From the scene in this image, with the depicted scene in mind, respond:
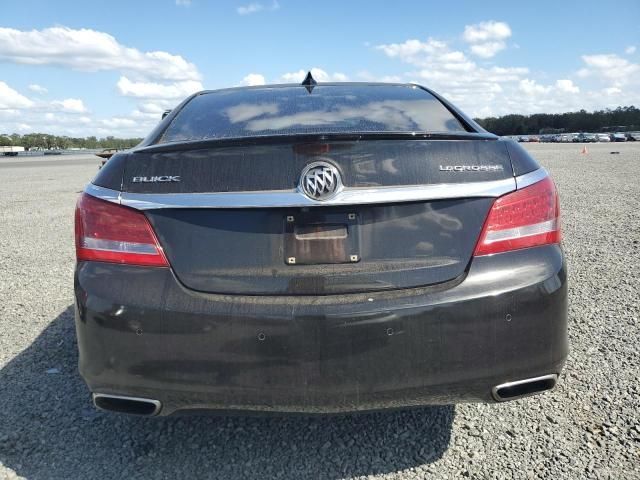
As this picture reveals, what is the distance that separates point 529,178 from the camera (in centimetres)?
209

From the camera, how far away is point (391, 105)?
2.84 meters

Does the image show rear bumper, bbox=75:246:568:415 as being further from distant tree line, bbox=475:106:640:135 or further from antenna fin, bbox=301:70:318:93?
distant tree line, bbox=475:106:640:135

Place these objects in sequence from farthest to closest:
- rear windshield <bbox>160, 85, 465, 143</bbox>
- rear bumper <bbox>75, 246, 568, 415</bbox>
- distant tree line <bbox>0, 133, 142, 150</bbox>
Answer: distant tree line <bbox>0, 133, 142, 150</bbox>
rear windshield <bbox>160, 85, 465, 143</bbox>
rear bumper <bbox>75, 246, 568, 415</bbox>

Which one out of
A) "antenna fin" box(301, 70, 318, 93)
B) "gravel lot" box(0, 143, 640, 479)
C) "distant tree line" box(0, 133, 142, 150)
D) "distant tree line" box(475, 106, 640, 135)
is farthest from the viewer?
"distant tree line" box(475, 106, 640, 135)

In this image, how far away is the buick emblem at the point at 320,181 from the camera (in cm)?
192

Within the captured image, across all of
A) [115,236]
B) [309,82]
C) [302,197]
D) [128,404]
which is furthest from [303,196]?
[309,82]

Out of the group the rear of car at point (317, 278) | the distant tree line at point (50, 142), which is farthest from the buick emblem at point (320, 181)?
the distant tree line at point (50, 142)

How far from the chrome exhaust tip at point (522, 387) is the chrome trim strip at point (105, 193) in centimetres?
160

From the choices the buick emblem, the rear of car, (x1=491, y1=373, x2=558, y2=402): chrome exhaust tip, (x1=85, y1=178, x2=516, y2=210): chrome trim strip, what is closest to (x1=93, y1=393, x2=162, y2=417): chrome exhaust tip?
the rear of car

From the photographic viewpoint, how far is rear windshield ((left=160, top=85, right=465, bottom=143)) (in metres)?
2.46

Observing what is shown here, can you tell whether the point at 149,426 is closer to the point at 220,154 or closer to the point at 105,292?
the point at 105,292

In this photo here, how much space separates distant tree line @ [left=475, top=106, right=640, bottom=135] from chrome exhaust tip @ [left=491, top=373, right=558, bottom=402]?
128 meters

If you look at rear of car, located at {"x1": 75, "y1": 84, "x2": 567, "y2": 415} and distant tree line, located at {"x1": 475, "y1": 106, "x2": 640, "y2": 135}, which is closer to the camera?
rear of car, located at {"x1": 75, "y1": 84, "x2": 567, "y2": 415}

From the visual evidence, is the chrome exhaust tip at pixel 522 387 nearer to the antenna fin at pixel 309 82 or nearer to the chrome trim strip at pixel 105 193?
the chrome trim strip at pixel 105 193
